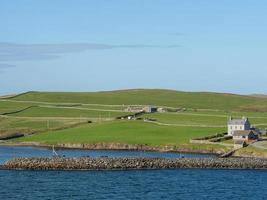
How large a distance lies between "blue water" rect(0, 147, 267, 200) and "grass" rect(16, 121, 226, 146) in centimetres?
3130

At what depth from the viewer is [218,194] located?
63406 mm

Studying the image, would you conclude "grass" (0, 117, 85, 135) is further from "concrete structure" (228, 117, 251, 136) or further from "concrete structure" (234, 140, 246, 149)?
"concrete structure" (234, 140, 246, 149)

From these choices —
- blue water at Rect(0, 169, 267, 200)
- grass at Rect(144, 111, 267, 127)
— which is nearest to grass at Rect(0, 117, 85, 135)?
grass at Rect(144, 111, 267, 127)

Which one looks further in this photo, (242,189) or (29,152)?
(29,152)

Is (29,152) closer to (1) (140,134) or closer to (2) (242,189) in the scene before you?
(1) (140,134)

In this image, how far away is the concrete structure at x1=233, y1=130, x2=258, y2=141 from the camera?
106750 millimetres

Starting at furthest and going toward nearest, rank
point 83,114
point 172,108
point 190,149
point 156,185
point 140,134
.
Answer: point 172,108 → point 83,114 → point 140,134 → point 190,149 → point 156,185

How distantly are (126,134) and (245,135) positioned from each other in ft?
73.5

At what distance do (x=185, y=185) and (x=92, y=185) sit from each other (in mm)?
8941

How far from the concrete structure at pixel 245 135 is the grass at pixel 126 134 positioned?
7.38 metres

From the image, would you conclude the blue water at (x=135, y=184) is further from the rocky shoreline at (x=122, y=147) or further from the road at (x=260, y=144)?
the rocky shoreline at (x=122, y=147)

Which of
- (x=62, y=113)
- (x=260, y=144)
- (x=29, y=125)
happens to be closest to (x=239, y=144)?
(x=260, y=144)

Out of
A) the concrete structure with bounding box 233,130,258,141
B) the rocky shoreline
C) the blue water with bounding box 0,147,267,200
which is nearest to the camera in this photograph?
the blue water with bounding box 0,147,267,200

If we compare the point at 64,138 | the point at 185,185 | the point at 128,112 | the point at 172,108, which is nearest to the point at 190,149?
the point at 64,138
